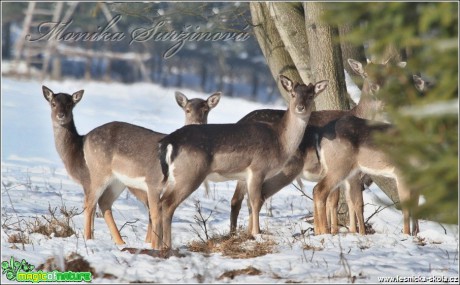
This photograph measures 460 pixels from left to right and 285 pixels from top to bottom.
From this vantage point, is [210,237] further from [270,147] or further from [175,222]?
[175,222]

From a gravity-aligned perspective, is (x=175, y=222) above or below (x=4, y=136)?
below

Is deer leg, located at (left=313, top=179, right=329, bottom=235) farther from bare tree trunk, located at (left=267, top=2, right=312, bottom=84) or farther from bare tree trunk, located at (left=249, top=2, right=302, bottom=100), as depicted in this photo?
bare tree trunk, located at (left=249, top=2, right=302, bottom=100)

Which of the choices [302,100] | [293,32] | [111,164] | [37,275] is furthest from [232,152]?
[293,32]

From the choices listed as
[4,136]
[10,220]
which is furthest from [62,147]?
[4,136]

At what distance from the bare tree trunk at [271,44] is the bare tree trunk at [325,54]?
3.81 feet

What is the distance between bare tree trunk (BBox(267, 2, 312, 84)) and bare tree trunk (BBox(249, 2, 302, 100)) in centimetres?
45

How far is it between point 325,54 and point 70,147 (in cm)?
377

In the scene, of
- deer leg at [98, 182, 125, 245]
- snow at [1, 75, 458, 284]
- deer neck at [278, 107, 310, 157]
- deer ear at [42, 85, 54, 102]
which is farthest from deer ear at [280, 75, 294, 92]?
deer ear at [42, 85, 54, 102]

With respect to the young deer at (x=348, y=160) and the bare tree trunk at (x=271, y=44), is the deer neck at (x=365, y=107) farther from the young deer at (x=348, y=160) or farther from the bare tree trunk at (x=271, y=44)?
the bare tree trunk at (x=271, y=44)

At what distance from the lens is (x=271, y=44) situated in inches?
553

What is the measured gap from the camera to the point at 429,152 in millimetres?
5426

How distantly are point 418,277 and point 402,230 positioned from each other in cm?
382

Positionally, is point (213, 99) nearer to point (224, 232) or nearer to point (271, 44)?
point (271, 44)

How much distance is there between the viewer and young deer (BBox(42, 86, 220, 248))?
10.3m
